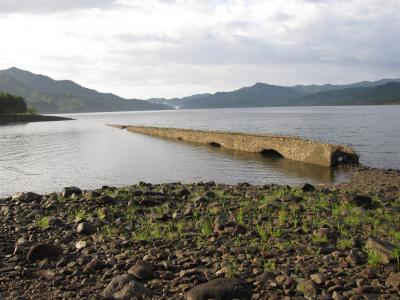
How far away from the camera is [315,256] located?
38.5 feet

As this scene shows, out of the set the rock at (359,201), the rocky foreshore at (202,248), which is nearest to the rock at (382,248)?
the rocky foreshore at (202,248)

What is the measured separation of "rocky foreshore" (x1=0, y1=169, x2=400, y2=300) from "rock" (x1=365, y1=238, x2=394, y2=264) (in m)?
0.03

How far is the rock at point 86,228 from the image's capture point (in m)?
15.7

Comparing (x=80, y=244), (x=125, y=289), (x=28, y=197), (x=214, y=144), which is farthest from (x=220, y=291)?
(x=214, y=144)

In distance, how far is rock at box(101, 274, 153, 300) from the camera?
975 centimetres

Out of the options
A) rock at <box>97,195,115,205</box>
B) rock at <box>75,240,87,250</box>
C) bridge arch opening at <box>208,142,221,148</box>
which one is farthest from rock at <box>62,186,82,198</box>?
bridge arch opening at <box>208,142,221,148</box>

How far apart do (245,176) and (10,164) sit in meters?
30.2

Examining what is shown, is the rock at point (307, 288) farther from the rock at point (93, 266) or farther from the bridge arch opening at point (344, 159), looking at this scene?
the bridge arch opening at point (344, 159)

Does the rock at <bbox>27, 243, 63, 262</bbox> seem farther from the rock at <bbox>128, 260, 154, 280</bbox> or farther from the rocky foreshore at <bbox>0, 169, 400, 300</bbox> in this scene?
the rock at <bbox>128, 260, 154, 280</bbox>

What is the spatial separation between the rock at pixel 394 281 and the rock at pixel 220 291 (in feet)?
10.9

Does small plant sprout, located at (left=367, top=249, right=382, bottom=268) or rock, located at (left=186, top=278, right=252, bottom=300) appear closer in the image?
rock, located at (left=186, top=278, right=252, bottom=300)

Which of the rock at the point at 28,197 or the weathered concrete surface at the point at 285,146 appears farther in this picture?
the weathered concrete surface at the point at 285,146

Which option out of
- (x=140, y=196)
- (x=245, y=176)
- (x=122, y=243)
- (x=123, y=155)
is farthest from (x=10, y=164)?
(x=122, y=243)

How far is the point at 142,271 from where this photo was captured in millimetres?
10992
